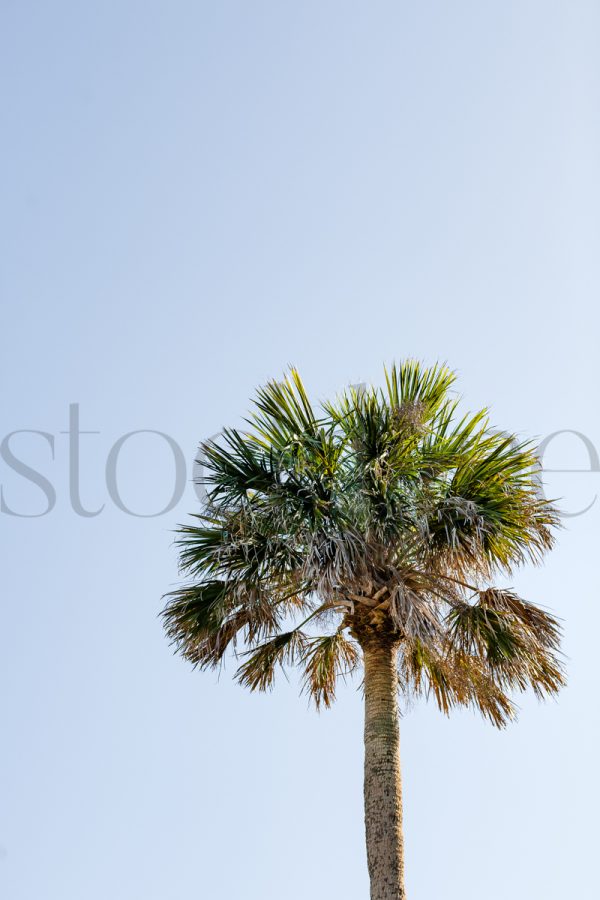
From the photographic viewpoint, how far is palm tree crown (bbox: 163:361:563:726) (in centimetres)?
1099

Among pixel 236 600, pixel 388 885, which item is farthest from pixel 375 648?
pixel 388 885

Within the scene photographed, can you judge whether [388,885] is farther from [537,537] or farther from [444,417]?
[444,417]

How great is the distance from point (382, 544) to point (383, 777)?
2271 mm

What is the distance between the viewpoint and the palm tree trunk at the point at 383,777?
10.1 metres

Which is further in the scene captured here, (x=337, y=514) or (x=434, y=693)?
(x=434, y=693)

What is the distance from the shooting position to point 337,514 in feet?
36.7

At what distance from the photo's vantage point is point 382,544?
11.1m

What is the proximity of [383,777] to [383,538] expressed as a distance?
2.33 m

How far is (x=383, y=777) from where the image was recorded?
1049 centimetres

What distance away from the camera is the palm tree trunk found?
33.1ft

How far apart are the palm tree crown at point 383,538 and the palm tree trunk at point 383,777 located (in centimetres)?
33

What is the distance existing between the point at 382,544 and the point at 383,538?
68 millimetres

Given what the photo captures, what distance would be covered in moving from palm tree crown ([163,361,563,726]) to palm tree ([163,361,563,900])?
15 millimetres

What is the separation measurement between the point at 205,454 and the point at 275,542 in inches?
51.1
